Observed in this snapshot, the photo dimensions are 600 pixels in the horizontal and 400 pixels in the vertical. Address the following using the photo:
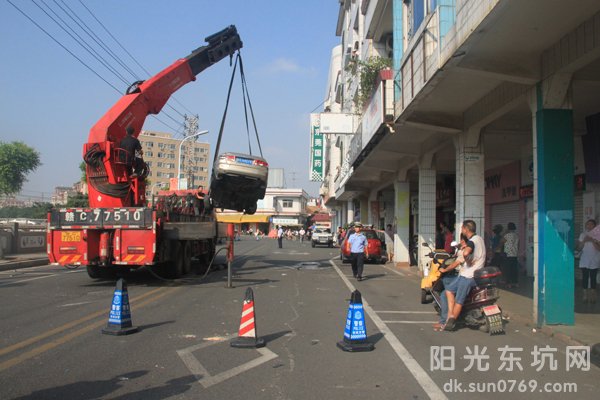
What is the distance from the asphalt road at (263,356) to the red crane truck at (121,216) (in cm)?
169

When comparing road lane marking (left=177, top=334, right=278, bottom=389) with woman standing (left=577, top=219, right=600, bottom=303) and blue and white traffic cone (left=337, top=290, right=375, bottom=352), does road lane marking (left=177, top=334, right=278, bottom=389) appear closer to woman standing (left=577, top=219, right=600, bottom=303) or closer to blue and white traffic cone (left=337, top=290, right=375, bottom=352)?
blue and white traffic cone (left=337, top=290, right=375, bottom=352)

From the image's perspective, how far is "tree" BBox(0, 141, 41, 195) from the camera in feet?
190

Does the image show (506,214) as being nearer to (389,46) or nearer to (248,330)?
(389,46)

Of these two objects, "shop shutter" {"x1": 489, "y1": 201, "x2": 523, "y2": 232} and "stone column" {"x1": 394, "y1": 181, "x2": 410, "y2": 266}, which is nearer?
"shop shutter" {"x1": 489, "y1": 201, "x2": 523, "y2": 232}

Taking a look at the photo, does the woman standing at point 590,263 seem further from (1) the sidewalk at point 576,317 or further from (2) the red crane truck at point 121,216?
(2) the red crane truck at point 121,216

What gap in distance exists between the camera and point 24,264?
18.6 meters

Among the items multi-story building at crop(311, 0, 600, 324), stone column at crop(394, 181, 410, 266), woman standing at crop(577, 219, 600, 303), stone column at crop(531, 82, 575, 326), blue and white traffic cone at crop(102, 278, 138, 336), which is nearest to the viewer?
blue and white traffic cone at crop(102, 278, 138, 336)

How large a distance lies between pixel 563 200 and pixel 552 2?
322cm

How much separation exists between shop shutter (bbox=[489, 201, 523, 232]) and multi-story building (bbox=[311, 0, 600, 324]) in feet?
0.24

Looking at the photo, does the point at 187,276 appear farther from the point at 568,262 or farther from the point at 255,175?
the point at 568,262

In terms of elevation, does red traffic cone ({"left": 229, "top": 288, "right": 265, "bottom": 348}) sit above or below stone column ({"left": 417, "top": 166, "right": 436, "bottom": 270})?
below

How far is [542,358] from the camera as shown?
6316mm

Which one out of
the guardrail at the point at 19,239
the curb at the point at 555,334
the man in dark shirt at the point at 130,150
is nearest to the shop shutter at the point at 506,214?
the curb at the point at 555,334

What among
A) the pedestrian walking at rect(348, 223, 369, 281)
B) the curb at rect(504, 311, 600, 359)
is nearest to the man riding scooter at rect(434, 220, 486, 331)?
the curb at rect(504, 311, 600, 359)
